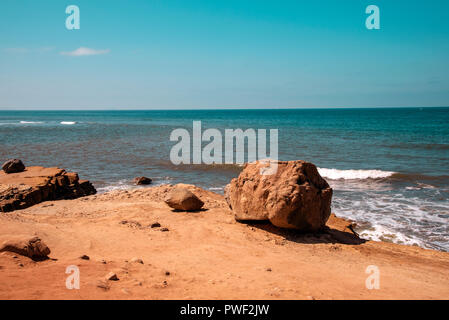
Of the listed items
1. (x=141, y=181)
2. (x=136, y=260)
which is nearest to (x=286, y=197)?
(x=136, y=260)

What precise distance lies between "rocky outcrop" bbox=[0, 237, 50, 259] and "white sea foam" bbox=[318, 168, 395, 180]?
47.2 ft

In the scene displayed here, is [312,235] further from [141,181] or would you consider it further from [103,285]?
[141,181]

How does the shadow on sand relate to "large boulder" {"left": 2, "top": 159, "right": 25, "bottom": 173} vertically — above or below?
below

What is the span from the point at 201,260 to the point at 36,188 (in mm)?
8056

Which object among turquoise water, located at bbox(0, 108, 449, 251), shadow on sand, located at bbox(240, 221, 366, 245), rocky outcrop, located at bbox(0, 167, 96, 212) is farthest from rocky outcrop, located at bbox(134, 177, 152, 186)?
shadow on sand, located at bbox(240, 221, 366, 245)

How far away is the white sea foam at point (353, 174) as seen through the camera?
16.7 meters

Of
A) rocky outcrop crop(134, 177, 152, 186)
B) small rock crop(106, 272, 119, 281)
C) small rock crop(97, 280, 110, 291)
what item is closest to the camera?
small rock crop(97, 280, 110, 291)

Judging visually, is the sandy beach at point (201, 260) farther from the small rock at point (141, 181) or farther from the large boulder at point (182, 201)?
the small rock at point (141, 181)

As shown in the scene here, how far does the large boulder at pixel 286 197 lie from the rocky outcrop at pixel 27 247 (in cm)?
451

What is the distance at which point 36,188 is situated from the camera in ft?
36.0

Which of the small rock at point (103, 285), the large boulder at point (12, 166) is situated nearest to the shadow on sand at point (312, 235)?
the small rock at point (103, 285)

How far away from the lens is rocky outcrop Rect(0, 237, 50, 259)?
189 inches

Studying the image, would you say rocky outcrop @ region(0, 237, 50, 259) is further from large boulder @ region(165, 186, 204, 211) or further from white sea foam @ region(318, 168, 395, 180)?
white sea foam @ region(318, 168, 395, 180)

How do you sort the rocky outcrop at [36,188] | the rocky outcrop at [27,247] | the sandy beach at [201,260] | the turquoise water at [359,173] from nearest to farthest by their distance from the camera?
the sandy beach at [201,260] < the rocky outcrop at [27,247] < the turquoise water at [359,173] < the rocky outcrop at [36,188]
